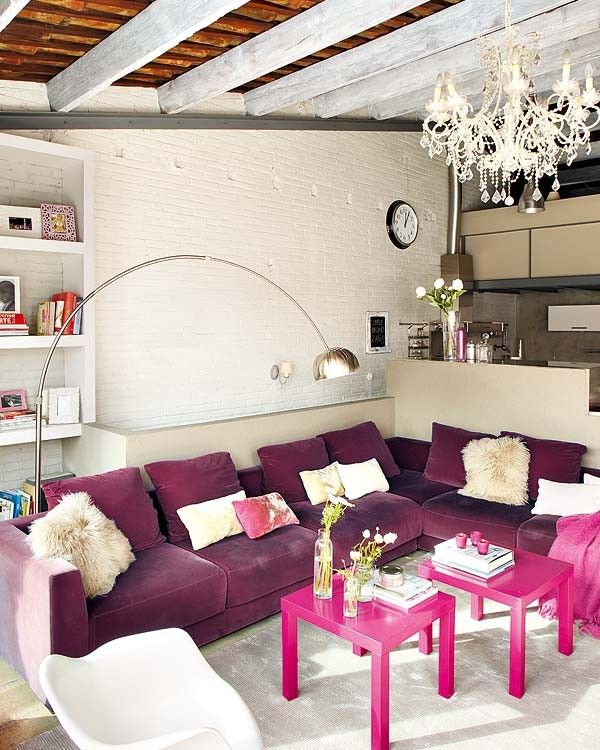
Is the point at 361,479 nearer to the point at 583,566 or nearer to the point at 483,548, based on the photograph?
the point at 483,548

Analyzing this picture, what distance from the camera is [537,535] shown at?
4.09 metres

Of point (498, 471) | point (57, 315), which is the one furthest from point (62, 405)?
point (498, 471)

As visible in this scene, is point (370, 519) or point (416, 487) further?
point (416, 487)

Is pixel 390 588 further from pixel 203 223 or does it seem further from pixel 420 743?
pixel 203 223

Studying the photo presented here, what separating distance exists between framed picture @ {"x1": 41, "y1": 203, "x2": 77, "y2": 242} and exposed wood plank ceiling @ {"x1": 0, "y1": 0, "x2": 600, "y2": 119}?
1.91 feet

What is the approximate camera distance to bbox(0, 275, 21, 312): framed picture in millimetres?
3844

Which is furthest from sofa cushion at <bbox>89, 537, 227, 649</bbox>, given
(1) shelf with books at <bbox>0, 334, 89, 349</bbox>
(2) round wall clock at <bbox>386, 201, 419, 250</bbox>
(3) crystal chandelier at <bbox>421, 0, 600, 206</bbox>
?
(2) round wall clock at <bbox>386, 201, 419, 250</bbox>

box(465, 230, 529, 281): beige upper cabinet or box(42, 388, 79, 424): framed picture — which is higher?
box(465, 230, 529, 281): beige upper cabinet

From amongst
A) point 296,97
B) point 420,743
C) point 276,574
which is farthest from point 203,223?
point 420,743

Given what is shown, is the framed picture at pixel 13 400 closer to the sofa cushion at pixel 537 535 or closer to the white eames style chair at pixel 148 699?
the white eames style chair at pixel 148 699

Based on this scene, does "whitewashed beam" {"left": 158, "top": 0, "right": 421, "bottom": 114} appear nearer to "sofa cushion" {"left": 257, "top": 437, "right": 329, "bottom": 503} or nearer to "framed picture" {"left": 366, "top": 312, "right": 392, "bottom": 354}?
"sofa cushion" {"left": 257, "top": 437, "right": 329, "bottom": 503}

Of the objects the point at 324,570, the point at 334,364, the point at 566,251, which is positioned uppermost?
the point at 566,251

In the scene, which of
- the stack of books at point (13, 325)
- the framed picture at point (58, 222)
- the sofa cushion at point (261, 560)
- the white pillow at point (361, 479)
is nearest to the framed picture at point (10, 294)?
the stack of books at point (13, 325)

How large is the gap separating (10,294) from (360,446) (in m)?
2.63
